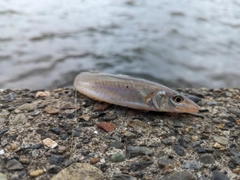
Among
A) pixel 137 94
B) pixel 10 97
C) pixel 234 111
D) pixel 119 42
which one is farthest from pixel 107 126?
pixel 119 42

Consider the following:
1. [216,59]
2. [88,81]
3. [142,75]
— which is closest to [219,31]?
[216,59]

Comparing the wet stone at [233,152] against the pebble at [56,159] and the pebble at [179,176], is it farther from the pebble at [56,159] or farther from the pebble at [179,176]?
the pebble at [56,159]

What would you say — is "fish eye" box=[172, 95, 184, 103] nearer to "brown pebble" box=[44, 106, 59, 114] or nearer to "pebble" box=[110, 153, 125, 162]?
"pebble" box=[110, 153, 125, 162]

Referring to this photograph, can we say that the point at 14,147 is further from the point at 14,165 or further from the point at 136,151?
the point at 136,151

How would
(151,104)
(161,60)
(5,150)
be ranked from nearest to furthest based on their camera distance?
(5,150), (151,104), (161,60)

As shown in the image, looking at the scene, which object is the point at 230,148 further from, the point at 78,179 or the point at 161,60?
the point at 161,60

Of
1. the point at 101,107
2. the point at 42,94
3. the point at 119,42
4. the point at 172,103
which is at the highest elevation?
the point at 172,103
